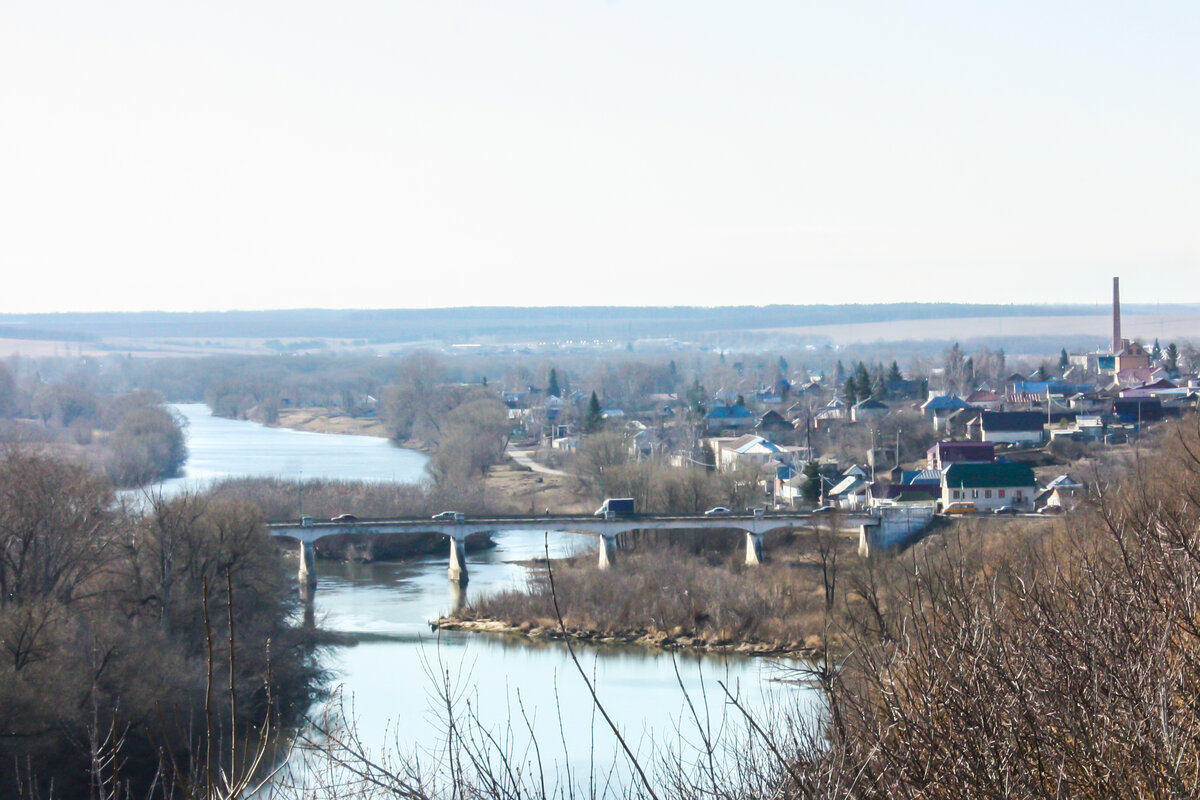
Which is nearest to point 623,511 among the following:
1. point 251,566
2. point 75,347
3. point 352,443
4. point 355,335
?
point 251,566

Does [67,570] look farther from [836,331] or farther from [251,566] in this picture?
[836,331]

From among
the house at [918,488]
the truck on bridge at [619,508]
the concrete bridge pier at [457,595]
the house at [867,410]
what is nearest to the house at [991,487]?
the house at [918,488]

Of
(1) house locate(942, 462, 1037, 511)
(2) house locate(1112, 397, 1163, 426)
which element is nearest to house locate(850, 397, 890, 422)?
(2) house locate(1112, 397, 1163, 426)

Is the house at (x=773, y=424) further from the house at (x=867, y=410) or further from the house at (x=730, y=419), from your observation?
the house at (x=867, y=410)

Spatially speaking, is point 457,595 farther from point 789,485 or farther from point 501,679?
point 789,485

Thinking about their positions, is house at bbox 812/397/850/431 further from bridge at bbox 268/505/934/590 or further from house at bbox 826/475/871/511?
bridge at bbox 268/505/934/590

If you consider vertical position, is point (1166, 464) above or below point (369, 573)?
above
